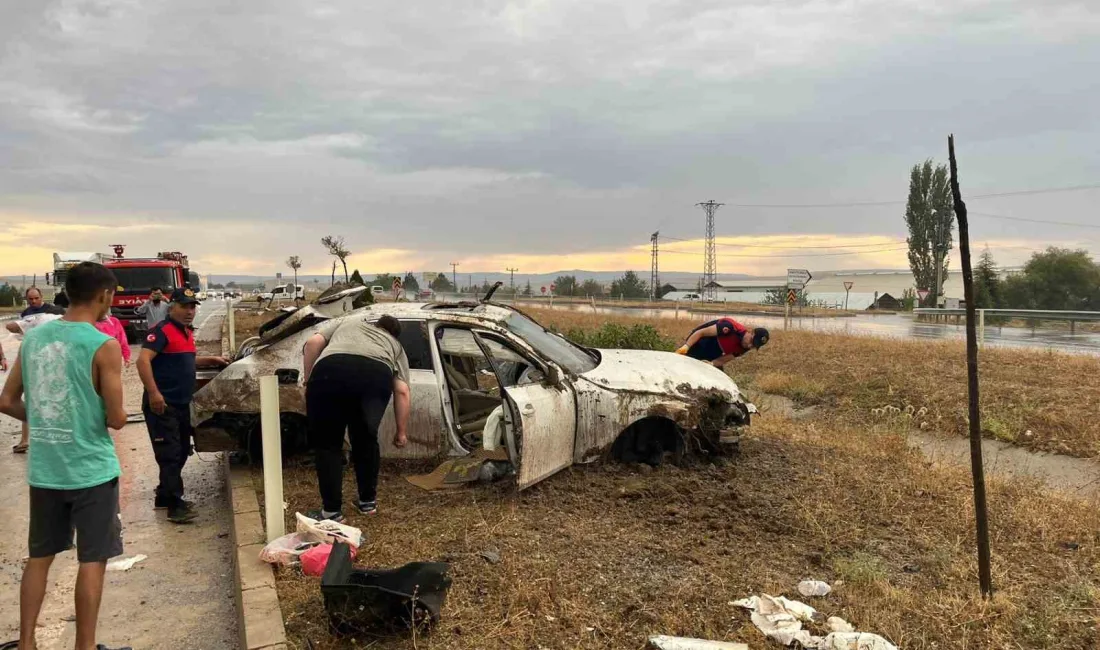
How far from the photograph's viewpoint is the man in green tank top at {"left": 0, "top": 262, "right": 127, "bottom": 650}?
8.81 ft

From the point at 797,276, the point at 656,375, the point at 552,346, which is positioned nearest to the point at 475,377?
the point at 552,346

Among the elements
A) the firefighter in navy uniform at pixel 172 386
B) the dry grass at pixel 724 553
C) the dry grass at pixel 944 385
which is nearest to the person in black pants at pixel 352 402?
the dry grass at pixel 724 553

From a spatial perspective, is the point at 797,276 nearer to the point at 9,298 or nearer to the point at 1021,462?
the point at 1021,462

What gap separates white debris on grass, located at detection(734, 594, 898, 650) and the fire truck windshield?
54.8 ft

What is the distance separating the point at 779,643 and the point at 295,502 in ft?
10.6

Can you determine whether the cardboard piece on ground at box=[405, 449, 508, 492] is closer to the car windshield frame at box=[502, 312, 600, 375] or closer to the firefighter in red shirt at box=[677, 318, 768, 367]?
the car windshield frame at box=[502, 312, 600, 375]

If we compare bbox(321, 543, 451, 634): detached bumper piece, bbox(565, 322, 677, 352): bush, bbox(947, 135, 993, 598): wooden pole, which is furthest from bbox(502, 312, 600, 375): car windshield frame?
bbox(565, 322, 677, 352): bush

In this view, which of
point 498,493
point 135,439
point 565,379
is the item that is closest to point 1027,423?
point 565,379

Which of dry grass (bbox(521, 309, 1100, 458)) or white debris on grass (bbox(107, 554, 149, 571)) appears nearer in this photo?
white debris on grass (bbox(107, 554, 149, 571))

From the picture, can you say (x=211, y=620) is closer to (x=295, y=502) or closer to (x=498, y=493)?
(x=295, y=502)

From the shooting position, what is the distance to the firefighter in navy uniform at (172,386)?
454 cm

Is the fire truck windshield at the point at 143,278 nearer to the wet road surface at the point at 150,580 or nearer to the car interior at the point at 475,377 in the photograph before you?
the wet road surface at the point at 150,580

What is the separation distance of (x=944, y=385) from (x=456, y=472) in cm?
726

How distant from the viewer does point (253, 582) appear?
132 inches
